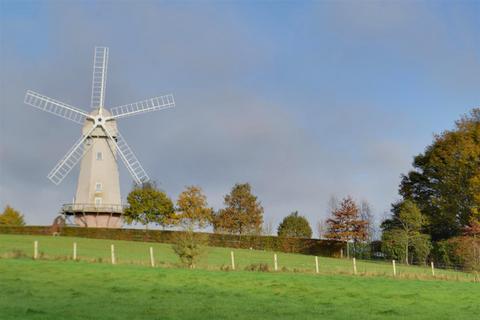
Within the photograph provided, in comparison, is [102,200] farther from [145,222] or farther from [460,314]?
[460,314]

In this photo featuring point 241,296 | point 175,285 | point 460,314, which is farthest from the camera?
point 175,285

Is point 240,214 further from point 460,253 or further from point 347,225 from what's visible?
point 460,253

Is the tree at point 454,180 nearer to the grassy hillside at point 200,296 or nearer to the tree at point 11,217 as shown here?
the grassy hillside at point 200,296

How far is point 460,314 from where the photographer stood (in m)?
16.0

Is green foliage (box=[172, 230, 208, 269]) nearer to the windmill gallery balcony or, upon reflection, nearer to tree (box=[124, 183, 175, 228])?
the windmill gallery balcony

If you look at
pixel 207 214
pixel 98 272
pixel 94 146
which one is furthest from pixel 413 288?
pixel 207 214

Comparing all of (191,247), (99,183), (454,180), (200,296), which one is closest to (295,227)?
(454,180)

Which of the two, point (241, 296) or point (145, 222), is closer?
point (241, 296)

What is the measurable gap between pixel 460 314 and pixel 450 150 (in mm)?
45089

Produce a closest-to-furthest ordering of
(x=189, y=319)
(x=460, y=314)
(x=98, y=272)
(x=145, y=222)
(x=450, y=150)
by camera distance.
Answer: (x=189, y=319), (x=460, y=314), (x=98, y=272), (x=450, y=150), (x=145, y=222)

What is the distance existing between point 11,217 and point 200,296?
70576mm

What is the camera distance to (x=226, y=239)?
6000cm

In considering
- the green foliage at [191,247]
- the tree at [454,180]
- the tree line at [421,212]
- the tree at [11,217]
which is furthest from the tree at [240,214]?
the green foliage at [191,247]

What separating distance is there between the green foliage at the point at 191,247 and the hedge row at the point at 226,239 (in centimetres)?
2762
